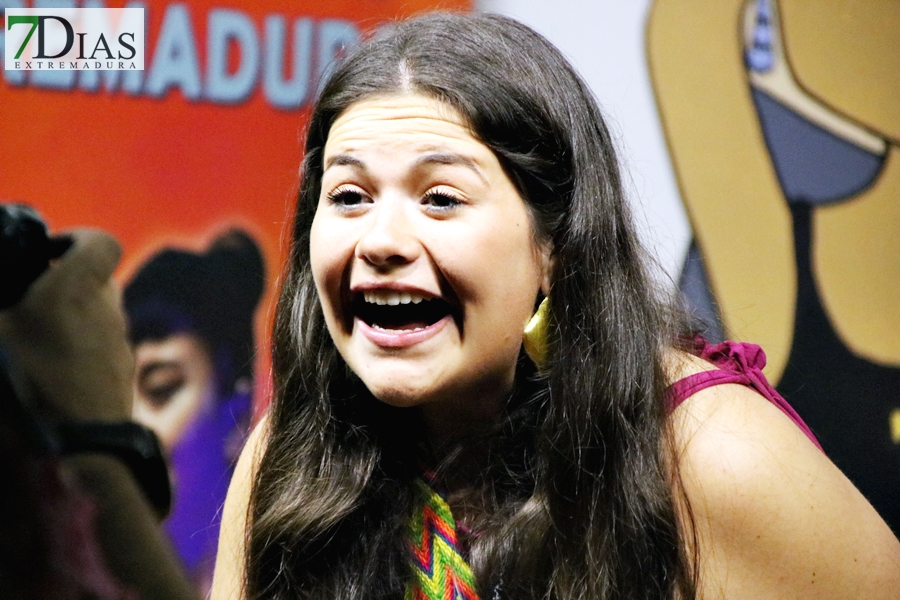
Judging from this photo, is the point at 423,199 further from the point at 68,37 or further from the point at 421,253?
the point at 68,37

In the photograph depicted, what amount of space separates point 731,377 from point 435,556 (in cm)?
55

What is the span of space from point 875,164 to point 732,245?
0.55 metres

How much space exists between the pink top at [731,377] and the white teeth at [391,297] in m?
0.42

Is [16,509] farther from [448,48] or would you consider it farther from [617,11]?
[617,11]

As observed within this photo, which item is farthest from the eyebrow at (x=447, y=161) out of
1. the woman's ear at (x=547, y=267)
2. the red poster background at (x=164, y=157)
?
the red poster background at (x=164, y=157)

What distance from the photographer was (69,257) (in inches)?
89.7

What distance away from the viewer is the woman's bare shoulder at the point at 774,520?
50.1 inches

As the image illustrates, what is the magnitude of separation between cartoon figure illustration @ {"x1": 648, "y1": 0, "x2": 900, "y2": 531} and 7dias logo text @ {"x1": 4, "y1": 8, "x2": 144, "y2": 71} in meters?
1.41

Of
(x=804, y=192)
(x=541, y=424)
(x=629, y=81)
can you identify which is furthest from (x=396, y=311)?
(x=804, y=192)

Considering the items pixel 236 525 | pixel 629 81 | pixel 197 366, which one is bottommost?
pixel 236 525

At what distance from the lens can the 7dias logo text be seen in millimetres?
2115

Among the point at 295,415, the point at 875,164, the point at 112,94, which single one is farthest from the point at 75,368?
the point at 875,164

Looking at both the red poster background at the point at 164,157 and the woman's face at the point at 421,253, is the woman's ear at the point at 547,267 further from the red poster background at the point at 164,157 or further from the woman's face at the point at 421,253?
the red poster background at the point at 164,157

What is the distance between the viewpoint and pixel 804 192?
2.73 m
